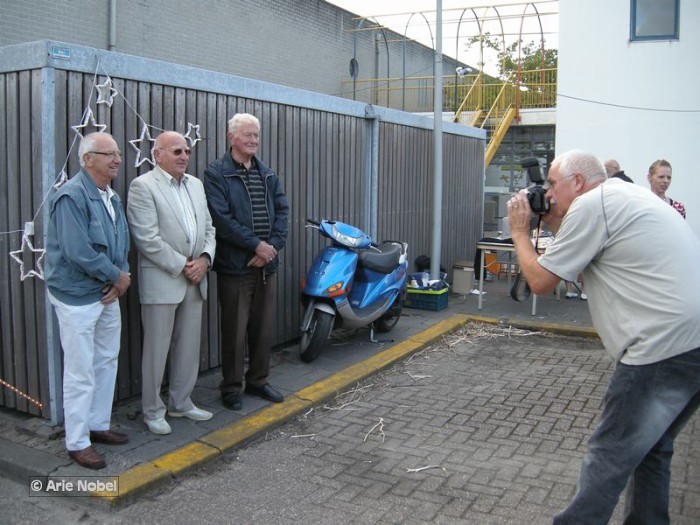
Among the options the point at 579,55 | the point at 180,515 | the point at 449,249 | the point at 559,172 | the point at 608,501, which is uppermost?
the point at 579,55

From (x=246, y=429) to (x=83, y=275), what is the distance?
1524 mm

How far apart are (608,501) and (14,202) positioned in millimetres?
3974

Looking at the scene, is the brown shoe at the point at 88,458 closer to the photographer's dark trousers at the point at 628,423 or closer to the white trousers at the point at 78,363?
the white trousers at the point at 78,363

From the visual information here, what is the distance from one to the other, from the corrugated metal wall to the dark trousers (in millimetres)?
608

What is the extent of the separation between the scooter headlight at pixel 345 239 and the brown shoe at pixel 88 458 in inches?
121

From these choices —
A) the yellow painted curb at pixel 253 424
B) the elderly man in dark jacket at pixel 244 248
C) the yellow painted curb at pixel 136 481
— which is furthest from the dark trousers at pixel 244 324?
the yellow painted curb at pixel 136 481

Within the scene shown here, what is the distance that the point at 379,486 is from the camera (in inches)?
158

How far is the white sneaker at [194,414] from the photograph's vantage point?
4.82 metres

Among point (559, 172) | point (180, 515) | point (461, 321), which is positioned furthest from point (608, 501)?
point (461, 321)

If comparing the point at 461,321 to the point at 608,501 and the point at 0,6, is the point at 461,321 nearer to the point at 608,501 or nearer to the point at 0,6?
the point at 608,501

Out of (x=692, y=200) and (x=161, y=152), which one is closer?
A: (x=161, y=152)

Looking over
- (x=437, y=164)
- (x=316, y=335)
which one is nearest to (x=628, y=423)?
(x=316, y=335)

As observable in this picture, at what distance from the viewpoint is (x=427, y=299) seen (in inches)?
346

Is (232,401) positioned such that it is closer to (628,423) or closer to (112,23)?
(628,423)
